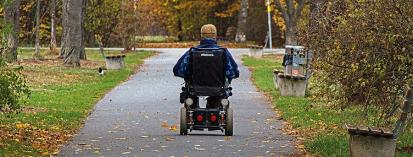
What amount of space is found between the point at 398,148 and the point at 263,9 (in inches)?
2433

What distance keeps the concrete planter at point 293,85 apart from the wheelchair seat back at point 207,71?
28.8 ft

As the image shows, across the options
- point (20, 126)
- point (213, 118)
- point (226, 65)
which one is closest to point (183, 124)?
point (213, 118)

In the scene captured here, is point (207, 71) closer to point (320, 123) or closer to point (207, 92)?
point (207, 92)

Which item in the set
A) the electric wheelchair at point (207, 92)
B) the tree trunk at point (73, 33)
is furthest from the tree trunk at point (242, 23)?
the electric wheelchair at point (207, 92)

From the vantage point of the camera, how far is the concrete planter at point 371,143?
986 centimetres

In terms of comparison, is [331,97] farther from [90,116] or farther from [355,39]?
[90,116]

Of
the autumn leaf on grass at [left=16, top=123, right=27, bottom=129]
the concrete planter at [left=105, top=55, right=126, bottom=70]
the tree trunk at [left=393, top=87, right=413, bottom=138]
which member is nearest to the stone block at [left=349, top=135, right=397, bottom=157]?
the tree trunk at [left=393, top=87, right=413, bottom=138]

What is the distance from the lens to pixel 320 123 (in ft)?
50.5

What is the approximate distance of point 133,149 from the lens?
11.7 meters

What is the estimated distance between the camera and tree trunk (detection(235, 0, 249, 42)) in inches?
2778

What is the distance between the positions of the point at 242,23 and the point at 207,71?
59507mm

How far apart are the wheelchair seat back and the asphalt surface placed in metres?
0.70

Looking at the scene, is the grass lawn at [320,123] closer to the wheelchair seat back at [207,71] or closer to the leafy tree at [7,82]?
the wheelchair seat back at [207,71]

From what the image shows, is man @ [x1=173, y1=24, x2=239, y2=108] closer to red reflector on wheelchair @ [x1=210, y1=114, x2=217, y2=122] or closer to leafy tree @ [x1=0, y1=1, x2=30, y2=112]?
red reflector on wheelchair @ [x1=210, y1=114, x2=217, y2=122]
